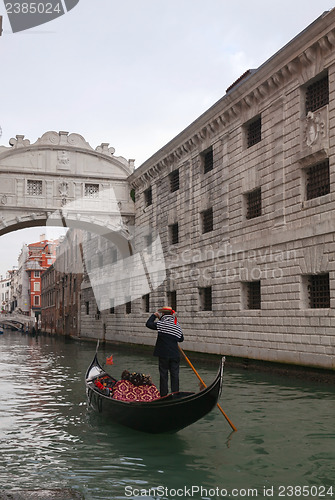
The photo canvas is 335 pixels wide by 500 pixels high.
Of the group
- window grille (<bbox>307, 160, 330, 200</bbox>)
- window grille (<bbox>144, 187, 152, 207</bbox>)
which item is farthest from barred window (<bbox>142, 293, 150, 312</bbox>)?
window grille (<bbox>307, 160, 330, 200</bbox>)

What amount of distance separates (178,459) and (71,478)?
1109 mm

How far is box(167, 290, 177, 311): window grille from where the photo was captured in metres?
19.3

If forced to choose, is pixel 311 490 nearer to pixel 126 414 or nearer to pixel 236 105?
pixel 126 414

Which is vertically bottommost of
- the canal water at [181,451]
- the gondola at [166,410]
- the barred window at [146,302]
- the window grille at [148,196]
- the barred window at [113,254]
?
the canal water at [181,451]

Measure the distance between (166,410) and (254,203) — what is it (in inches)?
365

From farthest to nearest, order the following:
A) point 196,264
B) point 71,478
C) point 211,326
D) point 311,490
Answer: point 196,264, point 211,326, point 71,478, point 311,490

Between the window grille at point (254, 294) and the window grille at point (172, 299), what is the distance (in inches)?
191

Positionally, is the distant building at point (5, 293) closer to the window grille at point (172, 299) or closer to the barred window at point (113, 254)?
the barred window at point (113, 254)

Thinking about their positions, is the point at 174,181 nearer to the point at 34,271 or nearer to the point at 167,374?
the point at 167,374

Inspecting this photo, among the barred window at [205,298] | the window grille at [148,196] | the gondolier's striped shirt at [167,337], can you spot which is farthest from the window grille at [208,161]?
the gondolier's striped shirt at [167,337]

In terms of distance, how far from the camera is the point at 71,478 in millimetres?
4887

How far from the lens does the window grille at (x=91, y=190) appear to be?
22422 millimetres

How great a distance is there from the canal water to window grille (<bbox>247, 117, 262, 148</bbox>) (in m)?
7.22

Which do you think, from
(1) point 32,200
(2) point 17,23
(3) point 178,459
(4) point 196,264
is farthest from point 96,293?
(3) point 178,459
